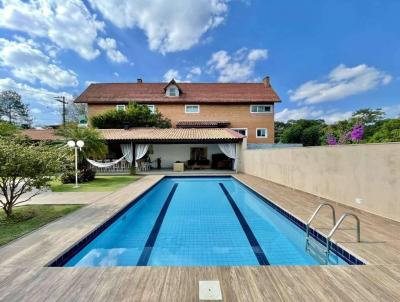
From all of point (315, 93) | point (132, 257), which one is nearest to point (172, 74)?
point (315, 93)

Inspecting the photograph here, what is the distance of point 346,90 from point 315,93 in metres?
3.92

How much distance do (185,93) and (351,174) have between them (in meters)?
20.6

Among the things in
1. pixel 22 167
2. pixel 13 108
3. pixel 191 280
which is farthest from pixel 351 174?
pixel 13 108

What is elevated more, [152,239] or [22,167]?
[22,167]

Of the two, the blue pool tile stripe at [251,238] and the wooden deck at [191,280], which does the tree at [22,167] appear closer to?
the wooden deck at [191,280]

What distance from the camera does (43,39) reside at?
1738 centimetres

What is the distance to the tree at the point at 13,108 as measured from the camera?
46.6m

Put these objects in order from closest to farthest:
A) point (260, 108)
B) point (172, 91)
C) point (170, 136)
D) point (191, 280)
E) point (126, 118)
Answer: point (191, 280) < point (170, 136) < point (126, 118) < point (260, 108) < point (172, 91)

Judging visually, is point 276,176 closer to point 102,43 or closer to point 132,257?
point 132,257

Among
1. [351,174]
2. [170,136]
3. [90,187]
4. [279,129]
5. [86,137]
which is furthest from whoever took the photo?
[279,129]

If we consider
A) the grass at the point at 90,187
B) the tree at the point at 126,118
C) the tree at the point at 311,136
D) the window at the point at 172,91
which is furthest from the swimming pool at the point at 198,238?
the tree at the point at 311,136

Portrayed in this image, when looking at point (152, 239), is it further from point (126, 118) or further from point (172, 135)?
point (126, 118)

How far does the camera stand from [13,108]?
156ft

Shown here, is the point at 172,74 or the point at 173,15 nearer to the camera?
the point at 173,15
